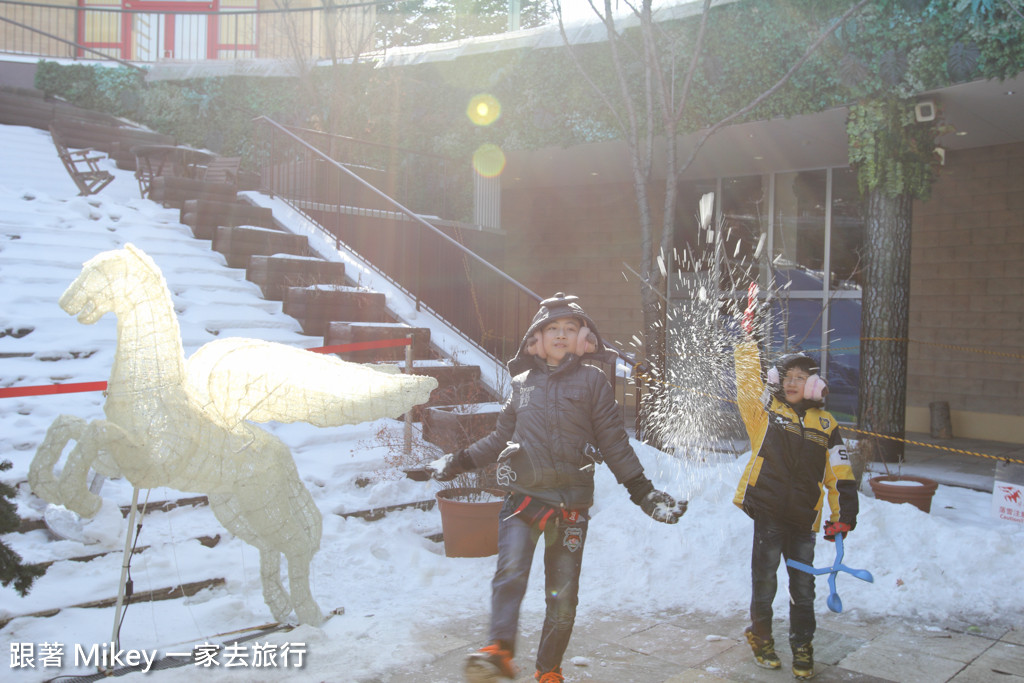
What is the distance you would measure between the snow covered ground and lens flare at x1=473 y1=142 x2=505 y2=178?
580 centimetres

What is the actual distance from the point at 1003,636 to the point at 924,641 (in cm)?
45

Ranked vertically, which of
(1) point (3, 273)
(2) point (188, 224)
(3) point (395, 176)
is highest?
(3) point (395, 176)

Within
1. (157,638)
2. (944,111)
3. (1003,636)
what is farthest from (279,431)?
(944,111)

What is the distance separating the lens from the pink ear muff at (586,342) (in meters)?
3.42

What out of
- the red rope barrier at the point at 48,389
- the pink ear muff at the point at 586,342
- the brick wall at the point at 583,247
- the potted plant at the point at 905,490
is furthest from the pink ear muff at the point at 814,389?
the brick wall at the point at 583,247

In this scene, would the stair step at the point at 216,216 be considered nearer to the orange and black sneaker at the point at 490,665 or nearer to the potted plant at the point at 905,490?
the potted plant at the point at 905,490

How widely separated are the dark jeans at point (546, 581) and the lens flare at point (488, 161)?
8.89 meters

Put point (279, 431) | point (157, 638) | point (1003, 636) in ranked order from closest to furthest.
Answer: point (157, 638) < point (1003, 636) < point (279, 431)

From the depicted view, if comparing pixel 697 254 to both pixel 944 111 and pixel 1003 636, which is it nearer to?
pixel 944 111

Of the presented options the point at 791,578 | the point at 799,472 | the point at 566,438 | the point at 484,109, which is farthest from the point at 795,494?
the point at 484,109

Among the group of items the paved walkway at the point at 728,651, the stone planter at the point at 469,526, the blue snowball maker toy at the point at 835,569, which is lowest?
the paved walkway at the point at 728,651

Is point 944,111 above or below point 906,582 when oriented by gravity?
above

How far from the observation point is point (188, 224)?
938 cm

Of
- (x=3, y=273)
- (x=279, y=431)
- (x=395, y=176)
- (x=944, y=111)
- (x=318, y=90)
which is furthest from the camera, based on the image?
(x=318, y=90)
